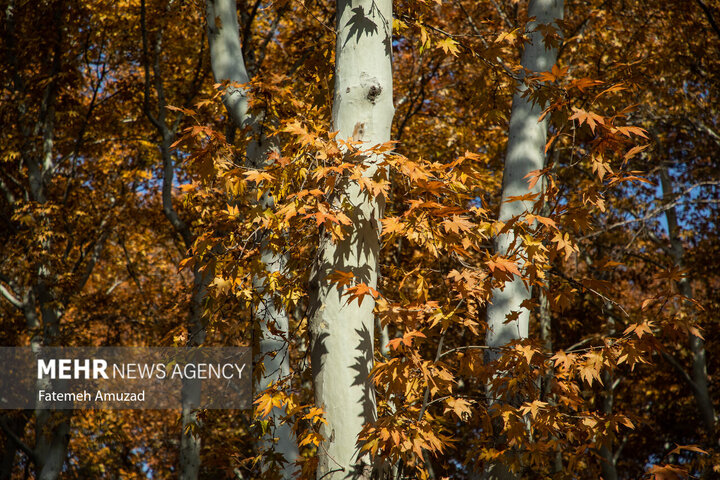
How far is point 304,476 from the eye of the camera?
10.2 feet

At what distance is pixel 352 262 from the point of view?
10.0 ft

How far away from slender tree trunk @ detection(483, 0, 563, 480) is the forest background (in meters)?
0.03

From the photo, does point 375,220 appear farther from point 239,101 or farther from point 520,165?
point 239,101

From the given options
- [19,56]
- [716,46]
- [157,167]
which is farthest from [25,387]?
[716,46]

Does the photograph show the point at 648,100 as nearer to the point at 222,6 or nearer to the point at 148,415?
the point at 222,6

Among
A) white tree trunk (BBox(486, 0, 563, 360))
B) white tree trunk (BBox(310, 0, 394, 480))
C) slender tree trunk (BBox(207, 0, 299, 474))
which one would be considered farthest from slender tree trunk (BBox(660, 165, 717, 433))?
white tree trunk (BBox(310, 0, 394, 480))

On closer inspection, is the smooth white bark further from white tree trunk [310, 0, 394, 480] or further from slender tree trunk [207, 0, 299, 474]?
white tree trunk [310, 0, 394, 480]

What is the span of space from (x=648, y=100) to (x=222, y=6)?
830 centimetres

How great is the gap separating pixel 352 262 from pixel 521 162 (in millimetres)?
→ 2290

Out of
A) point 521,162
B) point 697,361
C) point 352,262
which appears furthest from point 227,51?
point 697,361

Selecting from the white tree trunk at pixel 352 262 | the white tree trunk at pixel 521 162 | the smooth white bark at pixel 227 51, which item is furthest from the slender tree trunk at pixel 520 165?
the smooth white bark at pixel 227 51

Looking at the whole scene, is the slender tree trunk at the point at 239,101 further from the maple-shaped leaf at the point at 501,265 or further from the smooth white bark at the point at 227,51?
the maple-shaped leaf at the point at 501,265

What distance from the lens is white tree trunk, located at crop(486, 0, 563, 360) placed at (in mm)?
4488

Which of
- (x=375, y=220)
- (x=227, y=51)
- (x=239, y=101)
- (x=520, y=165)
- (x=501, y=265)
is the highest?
(x=227, y=51)
